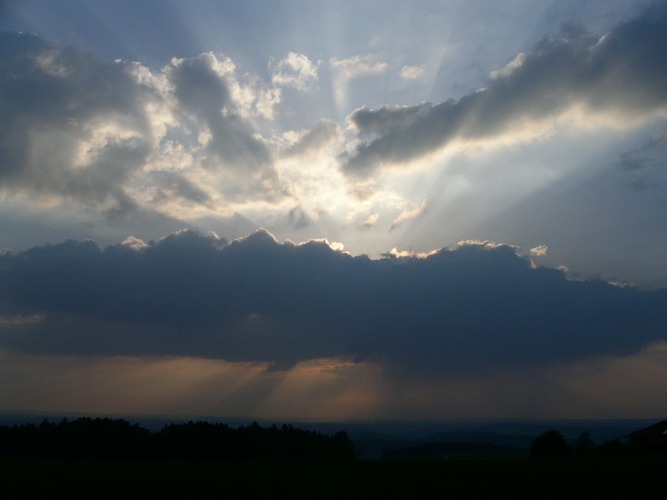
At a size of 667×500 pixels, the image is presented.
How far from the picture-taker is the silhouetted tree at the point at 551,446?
8643cm

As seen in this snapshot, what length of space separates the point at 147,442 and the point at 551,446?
68159 mm

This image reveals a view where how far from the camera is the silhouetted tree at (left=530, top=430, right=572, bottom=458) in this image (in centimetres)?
8643

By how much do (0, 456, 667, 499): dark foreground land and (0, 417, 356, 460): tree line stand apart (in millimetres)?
51781

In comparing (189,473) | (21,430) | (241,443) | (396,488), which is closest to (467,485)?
(396,488)

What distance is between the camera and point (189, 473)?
4309 centimetres

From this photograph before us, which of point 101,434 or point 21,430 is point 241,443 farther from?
point 21,430

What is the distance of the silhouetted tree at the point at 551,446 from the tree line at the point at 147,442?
4283 cm

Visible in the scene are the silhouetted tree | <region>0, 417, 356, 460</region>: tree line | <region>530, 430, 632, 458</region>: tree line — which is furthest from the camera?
<region>0, 417, 356, 460</region>: tree line

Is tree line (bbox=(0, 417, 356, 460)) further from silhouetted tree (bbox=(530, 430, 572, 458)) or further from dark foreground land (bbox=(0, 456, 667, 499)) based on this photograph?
dark foreground land (bbox=(0, 456, 667, 499))

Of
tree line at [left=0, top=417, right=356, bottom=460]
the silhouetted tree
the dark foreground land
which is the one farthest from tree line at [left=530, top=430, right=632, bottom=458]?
the dark foreground land

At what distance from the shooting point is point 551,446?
8738 centimetres

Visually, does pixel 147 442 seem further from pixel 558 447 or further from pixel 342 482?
pixel 342 482

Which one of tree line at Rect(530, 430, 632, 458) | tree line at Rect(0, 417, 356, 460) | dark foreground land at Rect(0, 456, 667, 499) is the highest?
tree line at Rect(0, 417, 356, 460)

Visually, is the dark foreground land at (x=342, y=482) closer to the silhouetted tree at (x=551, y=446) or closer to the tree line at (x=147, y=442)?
the silhouetted tree at (x=551, y=446)
